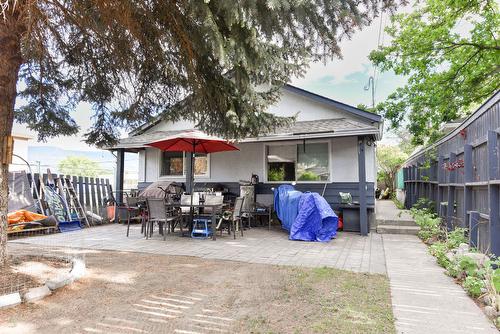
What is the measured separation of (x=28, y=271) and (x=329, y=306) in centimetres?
384

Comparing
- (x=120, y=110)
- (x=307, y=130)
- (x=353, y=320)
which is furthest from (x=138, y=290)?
(x=307, y=130)

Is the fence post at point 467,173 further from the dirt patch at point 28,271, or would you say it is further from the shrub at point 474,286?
the dirt patch at point 28,271

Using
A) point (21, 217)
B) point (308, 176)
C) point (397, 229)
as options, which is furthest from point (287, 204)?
point (21, 217)

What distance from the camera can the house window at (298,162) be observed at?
379 inches

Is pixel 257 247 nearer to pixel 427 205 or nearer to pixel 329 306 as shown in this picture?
pixel 329 306

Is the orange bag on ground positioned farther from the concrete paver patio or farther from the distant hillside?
the distant hillside

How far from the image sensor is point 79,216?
9797 mm

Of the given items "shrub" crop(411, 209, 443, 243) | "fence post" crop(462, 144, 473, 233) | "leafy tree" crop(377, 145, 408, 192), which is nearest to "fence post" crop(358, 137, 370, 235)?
"shrub" crop(411, 209, 443, 243)

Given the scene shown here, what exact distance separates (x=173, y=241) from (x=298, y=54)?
4.88 meters

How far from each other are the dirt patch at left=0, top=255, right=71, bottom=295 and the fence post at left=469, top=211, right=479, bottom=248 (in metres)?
6.05

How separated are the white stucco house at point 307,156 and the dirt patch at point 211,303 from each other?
4.57 m

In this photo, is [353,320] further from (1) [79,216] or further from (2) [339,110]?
(1) [79,216]

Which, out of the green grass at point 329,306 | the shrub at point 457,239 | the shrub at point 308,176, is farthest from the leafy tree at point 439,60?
the green grass at point 329,306

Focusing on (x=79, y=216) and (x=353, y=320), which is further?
(x=79, y=216)
